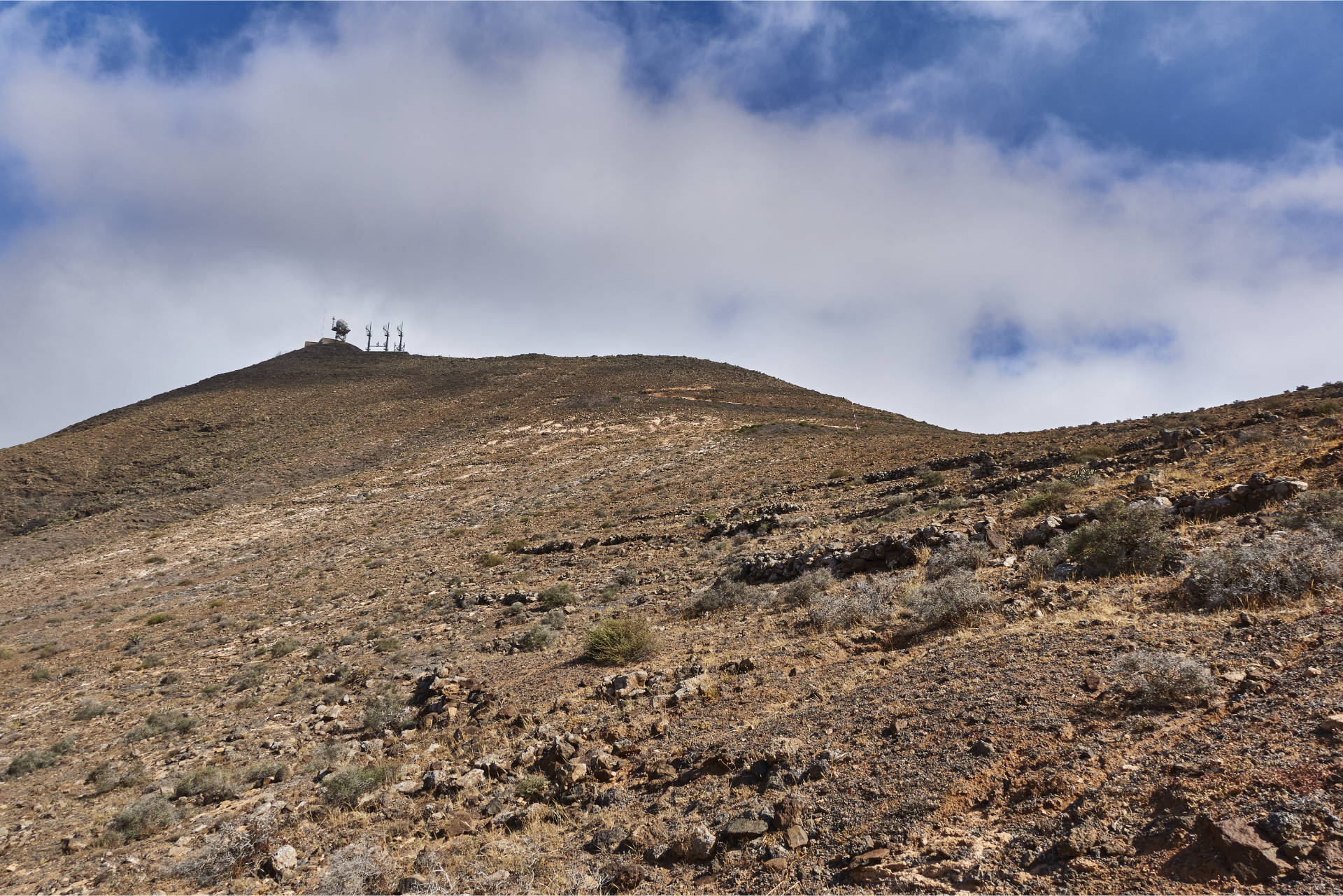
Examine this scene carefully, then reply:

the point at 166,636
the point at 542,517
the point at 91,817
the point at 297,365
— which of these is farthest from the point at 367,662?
the point at 297,365

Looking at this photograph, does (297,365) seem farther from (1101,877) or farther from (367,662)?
(1101,877)

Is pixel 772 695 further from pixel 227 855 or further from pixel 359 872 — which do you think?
pixel 227 855

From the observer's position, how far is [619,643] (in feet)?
32.6

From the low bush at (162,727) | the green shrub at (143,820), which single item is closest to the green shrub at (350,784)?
the green shrub at (143,820)

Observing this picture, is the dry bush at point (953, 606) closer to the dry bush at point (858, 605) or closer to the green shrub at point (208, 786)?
the dry bush at point (858, 605)

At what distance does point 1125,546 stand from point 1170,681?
12.7ft

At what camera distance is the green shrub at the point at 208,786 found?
7.99m

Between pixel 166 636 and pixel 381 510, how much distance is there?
501 inches

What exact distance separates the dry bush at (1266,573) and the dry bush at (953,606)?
200 cm

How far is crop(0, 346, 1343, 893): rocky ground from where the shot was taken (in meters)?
4.58

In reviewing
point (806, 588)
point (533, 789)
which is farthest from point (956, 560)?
point (533, 789)

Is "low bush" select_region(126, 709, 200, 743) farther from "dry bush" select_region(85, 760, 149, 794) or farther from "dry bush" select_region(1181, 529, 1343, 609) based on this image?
"dry bush" select_region(1181, 529, 1343, 609)

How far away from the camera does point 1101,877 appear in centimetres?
385

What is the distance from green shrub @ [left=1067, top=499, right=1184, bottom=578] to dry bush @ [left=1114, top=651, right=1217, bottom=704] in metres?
3.06
